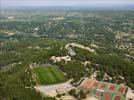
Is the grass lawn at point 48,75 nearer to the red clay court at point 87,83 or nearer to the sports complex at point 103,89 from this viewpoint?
the red clay court at point 87,83

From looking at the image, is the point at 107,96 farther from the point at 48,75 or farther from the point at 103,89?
the point at 48,75

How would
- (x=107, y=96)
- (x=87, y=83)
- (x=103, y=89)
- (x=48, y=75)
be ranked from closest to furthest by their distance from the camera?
(x=107, y=96) < (x=103, y=89) < (x=87, y=83) < (x=48, y=75)

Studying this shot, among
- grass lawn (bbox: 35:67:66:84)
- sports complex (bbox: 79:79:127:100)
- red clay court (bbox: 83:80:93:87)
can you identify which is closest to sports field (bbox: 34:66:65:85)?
grass lawn (bbox: 35:67:66:84)

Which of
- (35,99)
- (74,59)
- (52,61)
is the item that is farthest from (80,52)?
(35,99)

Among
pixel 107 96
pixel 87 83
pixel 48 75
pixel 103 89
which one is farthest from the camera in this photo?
pixel 48 75

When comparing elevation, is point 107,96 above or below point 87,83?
below

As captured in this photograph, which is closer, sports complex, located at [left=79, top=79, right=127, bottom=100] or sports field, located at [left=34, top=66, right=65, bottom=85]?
sports complex, located at [left=79, top=79, right=127, bottom=100]

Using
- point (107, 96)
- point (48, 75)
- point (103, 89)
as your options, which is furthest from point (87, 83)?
point (48, 75)

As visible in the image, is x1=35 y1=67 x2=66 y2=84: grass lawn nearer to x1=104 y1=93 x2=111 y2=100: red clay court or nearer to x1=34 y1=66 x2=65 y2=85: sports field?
x1=34 y1=66 x2=65 y2=85: sports field

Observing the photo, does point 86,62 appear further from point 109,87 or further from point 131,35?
point 131,35
